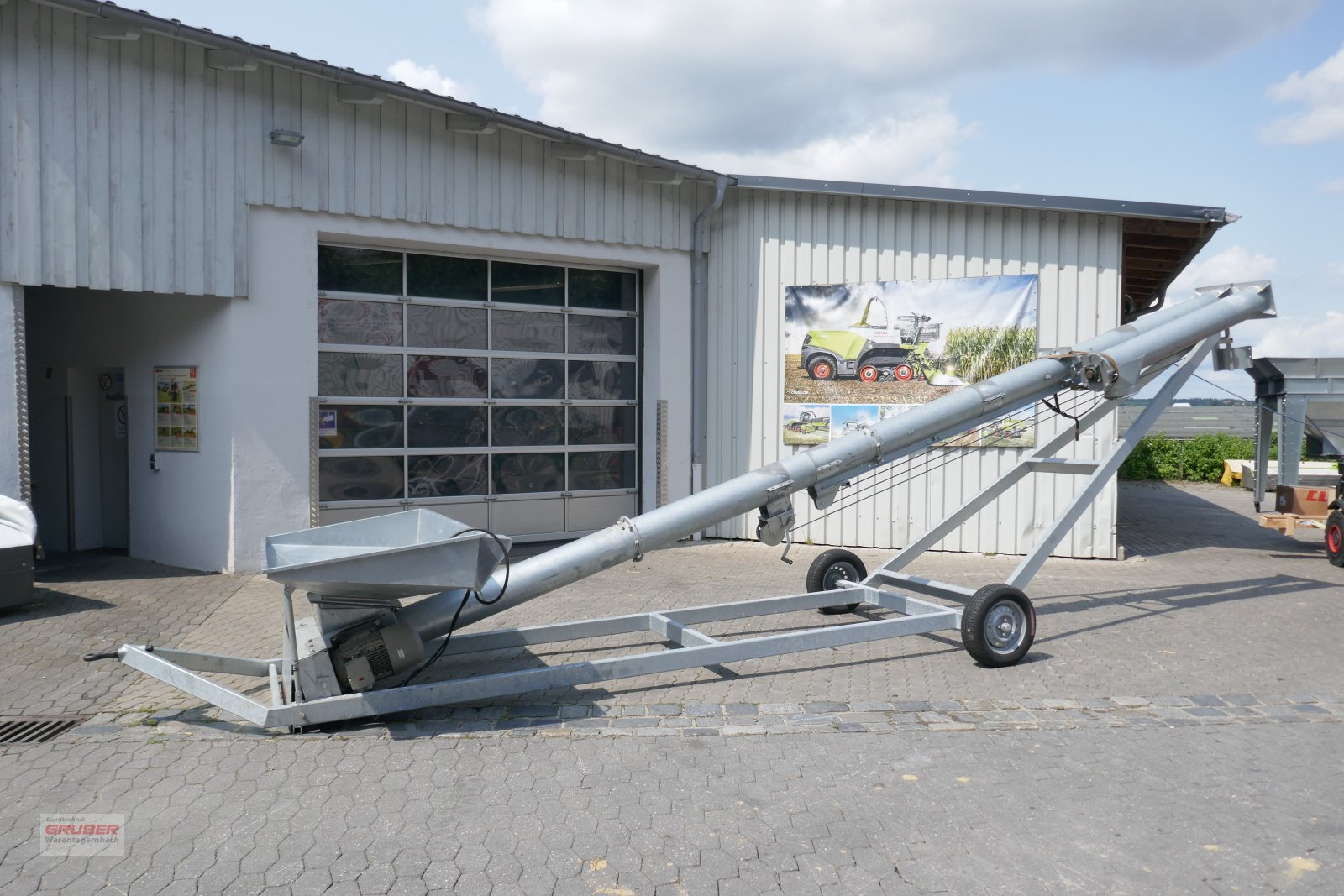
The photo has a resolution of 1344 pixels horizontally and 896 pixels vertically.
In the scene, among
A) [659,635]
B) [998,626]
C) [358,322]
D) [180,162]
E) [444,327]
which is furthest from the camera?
[444,327]

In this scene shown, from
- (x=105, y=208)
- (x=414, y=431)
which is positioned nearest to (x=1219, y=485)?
(x=414, y=431)

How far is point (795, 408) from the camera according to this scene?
39.5 ft

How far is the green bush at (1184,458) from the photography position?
23469mm

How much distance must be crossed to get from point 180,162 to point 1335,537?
40.4 ft

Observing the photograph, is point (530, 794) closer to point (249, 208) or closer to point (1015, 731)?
point (1015, 731)

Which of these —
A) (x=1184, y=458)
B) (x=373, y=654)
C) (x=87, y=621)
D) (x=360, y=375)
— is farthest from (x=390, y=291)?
(x=1184, y=458)

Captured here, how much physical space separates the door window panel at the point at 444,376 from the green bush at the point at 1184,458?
17204 mm

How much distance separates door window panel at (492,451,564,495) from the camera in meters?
11.8

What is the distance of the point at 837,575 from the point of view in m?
8.18

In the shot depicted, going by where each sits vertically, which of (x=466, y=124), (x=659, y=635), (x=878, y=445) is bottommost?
(x=659, y=635)

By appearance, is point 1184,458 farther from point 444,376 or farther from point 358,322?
point 358,322

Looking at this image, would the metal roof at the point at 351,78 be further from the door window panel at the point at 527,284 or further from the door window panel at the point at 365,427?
the door window panel at the point at 365,427

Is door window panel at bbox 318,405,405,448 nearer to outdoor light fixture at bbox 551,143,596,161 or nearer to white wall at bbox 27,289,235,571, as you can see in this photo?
white wall at bbox 27,289,235,571

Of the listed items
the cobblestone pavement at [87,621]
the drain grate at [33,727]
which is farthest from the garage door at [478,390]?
the drain grate at [33,727]
